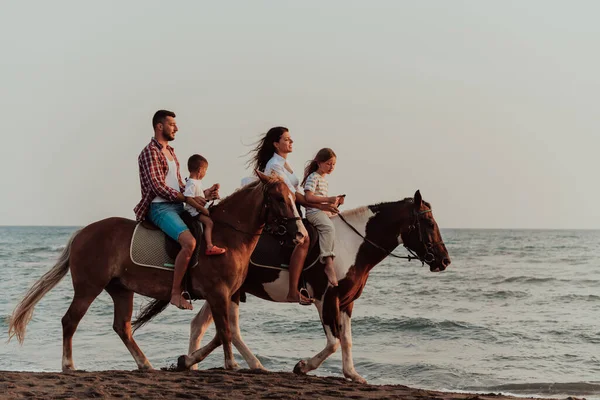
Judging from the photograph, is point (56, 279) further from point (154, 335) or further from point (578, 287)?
point (578, 287)

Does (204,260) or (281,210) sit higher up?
(281,210)

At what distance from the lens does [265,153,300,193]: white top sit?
8.35 meters

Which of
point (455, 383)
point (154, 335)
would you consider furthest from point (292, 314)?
point (455, 383)

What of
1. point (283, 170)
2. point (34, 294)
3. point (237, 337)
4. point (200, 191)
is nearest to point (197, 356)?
point (237, 337)

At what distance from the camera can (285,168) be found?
8523 mm

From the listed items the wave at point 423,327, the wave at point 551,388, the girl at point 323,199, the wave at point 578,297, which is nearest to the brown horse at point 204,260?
the girl at point 323,199

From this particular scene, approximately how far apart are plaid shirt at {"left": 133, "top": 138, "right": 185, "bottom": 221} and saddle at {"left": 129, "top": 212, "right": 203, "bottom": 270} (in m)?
0.26

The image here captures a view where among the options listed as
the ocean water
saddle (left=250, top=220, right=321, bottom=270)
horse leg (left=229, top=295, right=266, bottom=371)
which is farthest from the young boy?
the ocean water

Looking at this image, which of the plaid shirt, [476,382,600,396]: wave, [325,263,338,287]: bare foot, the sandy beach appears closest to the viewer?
the sandy beach

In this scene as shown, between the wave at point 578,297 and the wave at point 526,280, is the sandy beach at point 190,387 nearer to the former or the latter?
the wave at point 578,297

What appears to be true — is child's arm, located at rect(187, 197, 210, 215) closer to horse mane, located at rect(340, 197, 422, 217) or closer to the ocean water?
horse mane, located at rect(340, 197, 422, 217)

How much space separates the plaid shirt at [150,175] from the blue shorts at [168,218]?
0.09m

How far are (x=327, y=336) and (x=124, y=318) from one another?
2094 millimetres

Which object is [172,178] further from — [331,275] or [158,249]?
[331,275]
